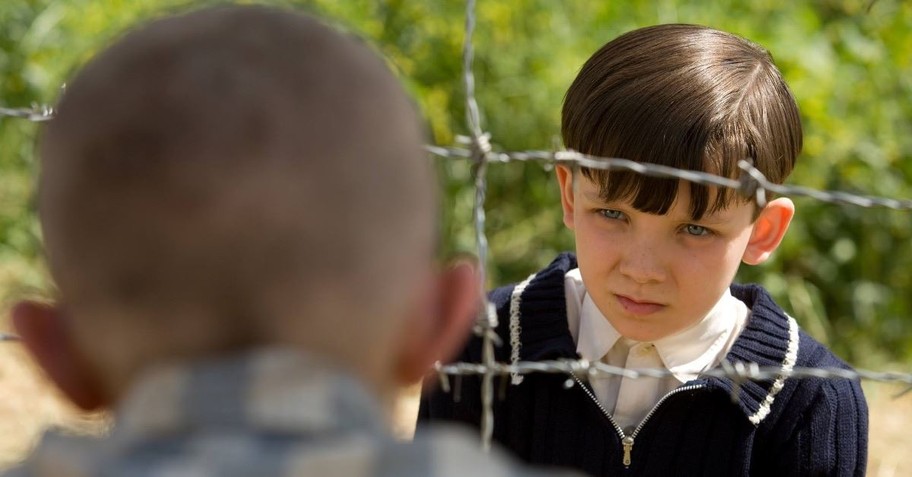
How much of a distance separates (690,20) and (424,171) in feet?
8.50

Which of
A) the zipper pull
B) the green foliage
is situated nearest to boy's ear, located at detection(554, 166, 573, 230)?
the zipper pull

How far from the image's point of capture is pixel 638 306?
160 cm

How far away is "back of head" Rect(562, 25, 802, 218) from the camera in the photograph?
158 cm

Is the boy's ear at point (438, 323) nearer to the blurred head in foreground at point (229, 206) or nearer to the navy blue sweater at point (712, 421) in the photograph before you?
the blurred head in foreground at point (229, 206)

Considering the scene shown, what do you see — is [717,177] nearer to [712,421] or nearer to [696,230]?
[696,230]

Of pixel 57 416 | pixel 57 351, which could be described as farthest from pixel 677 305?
pixel 57 416

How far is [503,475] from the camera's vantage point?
791mm

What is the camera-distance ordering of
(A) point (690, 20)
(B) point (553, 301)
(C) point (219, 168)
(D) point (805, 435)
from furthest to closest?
(A) point (690, 20)
(B) point (553, 301)
(D) point (805, 435)
(C) point (219, 168)

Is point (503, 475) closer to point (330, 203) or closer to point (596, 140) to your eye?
point (330, 203)

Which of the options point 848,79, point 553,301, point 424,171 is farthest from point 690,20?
point 424,171

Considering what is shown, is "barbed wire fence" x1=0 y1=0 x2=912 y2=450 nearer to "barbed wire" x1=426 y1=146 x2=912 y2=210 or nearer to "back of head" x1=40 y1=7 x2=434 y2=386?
"barbed wire" x1=426 y1=146 x2=912 y2=210

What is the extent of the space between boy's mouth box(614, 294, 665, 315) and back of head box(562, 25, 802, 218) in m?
0.12

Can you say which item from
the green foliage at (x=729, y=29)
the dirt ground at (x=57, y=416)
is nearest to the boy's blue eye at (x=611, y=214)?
the dirt ground at (x=57, y=416)

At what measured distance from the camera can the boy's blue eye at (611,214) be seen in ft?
5.29
